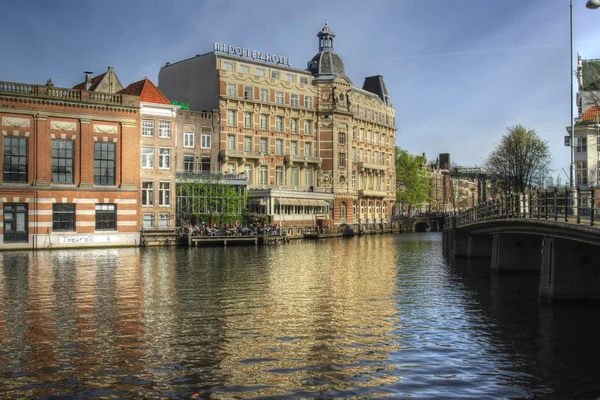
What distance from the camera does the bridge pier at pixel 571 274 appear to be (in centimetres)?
2511

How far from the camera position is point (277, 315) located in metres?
22.4

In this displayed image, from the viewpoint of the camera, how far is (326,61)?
341ft

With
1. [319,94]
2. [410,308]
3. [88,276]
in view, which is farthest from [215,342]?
[319,94]

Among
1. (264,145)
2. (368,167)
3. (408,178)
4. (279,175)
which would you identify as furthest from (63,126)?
(408,178)

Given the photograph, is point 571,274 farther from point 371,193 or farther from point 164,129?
point 371,193

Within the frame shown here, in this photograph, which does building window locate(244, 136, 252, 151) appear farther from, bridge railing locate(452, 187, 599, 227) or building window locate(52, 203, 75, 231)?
bridge railing locate(452, 187, 599, 227)

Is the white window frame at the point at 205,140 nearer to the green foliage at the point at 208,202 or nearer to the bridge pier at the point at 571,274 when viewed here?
the green foliage at the point at 208,202

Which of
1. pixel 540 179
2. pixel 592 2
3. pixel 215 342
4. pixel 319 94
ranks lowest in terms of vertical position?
pixel 215 342

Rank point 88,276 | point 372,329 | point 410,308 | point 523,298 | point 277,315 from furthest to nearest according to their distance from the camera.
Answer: point 88,276 → point 523,298 → point 410,308 → point 277,315 → point 372,329

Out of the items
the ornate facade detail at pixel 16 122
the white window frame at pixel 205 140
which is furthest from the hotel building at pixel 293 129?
the ornate facade detail at pixel 16 122

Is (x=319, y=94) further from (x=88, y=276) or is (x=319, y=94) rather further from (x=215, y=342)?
(x=215, y=342)

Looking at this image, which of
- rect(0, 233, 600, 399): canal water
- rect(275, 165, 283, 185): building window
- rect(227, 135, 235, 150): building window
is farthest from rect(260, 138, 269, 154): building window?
rect(0, 233, 600, 399): canal water

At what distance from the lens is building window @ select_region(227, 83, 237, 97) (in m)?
85.2

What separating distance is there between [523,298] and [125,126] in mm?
47297
